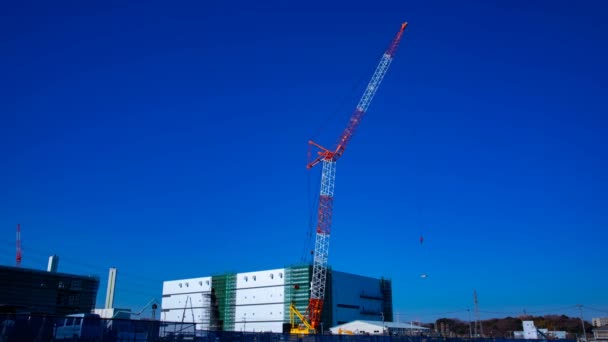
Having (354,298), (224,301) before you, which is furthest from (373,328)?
(224,301)

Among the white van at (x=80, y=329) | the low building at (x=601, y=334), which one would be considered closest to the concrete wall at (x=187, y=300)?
the low building at (x=601, y=334)

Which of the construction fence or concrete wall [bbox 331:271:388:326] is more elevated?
concrete wall [bbox 331:271:388:326]

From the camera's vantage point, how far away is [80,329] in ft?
81.8

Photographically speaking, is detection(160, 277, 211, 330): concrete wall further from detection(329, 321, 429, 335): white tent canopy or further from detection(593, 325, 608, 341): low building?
detection(593, 325, 608, 341): low building

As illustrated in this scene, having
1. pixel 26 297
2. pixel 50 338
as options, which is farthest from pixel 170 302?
pixel 50 338

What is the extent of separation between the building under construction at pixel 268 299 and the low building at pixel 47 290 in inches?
750

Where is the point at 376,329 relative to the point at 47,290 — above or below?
below

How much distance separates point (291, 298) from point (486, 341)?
2642 inches

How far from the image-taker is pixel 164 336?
27.4 m

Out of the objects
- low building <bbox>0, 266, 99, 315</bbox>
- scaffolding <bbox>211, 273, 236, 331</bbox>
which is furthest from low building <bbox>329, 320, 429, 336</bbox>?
low building <bbox>0, 266, 99, 315</bbox>

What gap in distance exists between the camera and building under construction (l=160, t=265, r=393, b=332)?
342ft

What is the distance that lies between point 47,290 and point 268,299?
1760 inches

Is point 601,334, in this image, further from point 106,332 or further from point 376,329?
point 106,332

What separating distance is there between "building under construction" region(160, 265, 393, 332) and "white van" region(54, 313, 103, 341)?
74.5 metres
